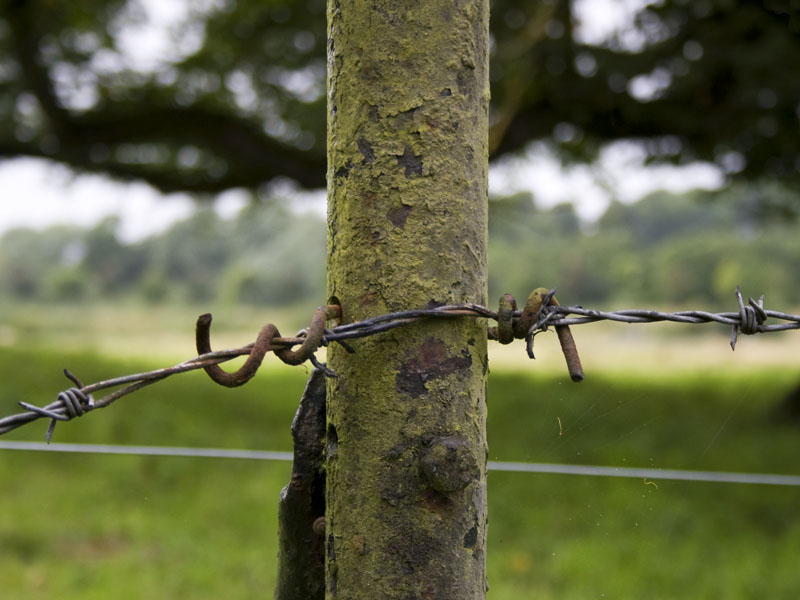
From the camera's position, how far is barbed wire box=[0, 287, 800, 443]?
2.43ft

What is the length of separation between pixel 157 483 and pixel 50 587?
1.18 metres

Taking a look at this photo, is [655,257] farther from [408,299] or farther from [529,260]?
[408,299]

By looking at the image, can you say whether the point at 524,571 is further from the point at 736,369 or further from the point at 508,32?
the point at 736,369

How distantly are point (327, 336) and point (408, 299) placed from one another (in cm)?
10

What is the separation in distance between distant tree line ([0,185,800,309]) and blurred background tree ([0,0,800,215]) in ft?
5.82

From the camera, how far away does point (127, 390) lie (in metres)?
0.75

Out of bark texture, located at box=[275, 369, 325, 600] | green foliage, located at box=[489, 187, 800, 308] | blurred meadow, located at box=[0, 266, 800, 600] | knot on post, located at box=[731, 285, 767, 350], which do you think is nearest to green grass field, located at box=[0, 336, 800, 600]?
blurred meadow, located at box=[0, 266, 800, 600]

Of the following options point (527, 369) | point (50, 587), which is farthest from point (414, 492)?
point (527, 369)

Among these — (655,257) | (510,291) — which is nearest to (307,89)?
(510,291)

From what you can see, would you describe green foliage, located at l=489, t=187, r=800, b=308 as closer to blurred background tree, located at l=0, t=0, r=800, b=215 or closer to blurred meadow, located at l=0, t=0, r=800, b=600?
blurred meadow, located at l=0, t=0, r=800, b=600

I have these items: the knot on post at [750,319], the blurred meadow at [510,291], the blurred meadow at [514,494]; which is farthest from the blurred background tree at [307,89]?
the knot on post at [750,319]

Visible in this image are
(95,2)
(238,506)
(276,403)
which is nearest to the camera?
(238,506)

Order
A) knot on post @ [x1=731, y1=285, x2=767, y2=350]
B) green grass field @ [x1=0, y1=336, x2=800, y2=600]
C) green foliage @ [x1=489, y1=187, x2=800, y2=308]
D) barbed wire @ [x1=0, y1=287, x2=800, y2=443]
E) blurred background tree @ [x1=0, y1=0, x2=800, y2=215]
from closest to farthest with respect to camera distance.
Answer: barbed wire @ [x1=0, y1=287, x2=800, y2=443]
knot on post @ [x1=731, y1=285, x2=767, y2=350]
green grass field @ [x1=0, y1=336, x2=800, y2=600]
blurred background tree @ [x1=0, y1=0, x2=800, y2=215]
green foliage @ [x1=489, y1=187, x2=800, y2=308]

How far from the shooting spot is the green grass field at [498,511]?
3031 millimetres
